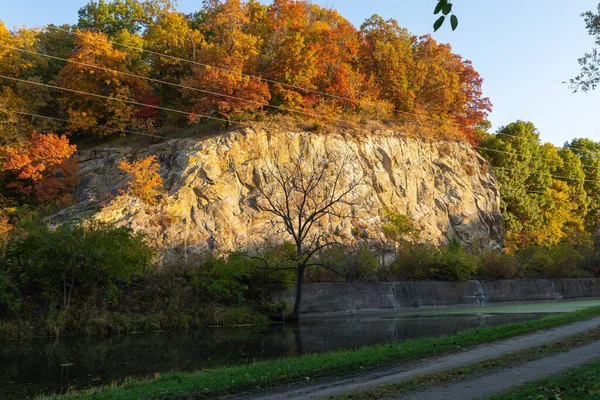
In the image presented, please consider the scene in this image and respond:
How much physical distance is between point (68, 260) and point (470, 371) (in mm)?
18308

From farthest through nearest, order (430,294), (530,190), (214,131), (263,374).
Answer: (530,190) < (214,131) < (430,294) < (263,374)

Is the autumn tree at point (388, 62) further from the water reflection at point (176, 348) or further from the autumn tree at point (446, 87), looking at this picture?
the water reflection at point (176, 348)

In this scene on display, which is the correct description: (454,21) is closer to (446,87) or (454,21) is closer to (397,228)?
(397,228)

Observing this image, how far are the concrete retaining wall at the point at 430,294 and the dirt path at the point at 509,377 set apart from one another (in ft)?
57.6

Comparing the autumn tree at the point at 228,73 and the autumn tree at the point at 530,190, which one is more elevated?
the autumn tree at the point at 228,73

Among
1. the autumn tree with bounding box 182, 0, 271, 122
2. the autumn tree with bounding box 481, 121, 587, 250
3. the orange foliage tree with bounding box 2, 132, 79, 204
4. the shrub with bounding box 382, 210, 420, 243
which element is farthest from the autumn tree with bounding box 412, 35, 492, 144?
the orange foliage tree with bounding box 2, 132, 79, 204

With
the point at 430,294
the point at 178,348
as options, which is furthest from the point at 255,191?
the point at 178,348

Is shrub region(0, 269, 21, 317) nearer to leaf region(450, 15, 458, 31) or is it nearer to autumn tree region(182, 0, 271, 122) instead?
autumn tree region(182, 0, 271, 122)

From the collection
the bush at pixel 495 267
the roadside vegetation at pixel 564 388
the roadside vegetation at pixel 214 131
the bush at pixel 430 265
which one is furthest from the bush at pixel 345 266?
the roadside vegetation at pixel 564 388

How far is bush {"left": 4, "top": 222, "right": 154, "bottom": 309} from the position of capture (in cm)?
2355

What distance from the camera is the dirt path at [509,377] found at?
9.36m

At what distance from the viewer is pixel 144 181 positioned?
32.8 m

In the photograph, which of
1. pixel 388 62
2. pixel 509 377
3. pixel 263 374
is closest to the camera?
pixel 509 377

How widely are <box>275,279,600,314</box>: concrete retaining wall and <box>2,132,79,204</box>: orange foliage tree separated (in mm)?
16901
